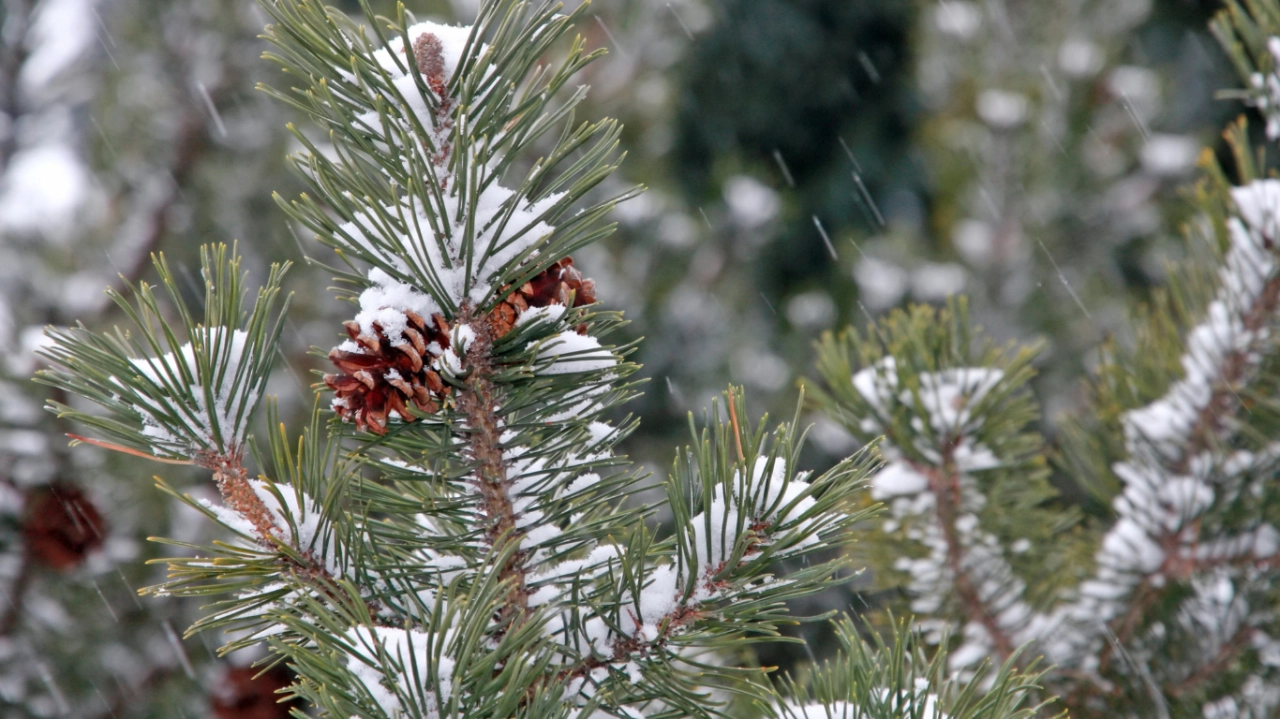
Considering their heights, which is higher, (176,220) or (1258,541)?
(176,220)

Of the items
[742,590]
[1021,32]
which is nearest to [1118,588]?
[742,590]

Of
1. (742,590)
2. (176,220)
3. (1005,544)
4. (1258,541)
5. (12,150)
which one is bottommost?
(1258,541)

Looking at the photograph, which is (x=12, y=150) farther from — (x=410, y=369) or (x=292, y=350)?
(x=410, y=369)

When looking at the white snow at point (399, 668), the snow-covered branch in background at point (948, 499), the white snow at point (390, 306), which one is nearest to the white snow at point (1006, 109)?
the snow-covered branch in background at point (948, 499)

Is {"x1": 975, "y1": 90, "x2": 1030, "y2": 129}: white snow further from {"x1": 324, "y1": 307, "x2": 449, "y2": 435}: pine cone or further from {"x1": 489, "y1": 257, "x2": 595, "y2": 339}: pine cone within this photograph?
{"x1": 324, "y1": 307, "x2": 449, "y2": 435}: pine cone

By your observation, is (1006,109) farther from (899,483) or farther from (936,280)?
(899,483)

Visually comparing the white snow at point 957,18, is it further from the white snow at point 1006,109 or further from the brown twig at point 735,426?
the brown twig at point 735,426

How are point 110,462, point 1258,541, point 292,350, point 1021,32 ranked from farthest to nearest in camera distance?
point 1021,32 → point 292,350 → point 110,462 → point 1258,541

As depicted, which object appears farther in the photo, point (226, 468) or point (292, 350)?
point (292, 350)
